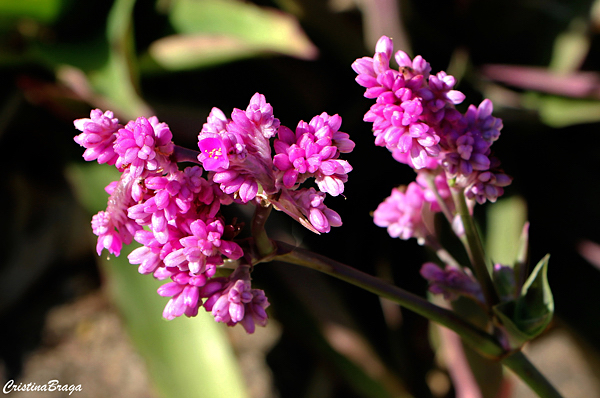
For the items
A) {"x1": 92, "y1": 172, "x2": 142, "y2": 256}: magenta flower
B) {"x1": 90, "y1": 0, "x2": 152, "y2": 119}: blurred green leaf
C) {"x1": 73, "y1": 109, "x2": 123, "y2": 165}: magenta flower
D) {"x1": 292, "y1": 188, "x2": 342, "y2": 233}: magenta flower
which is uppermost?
{"x1": 73, "y1": 109, "x2": 123, "y2": 165}: magenta flower

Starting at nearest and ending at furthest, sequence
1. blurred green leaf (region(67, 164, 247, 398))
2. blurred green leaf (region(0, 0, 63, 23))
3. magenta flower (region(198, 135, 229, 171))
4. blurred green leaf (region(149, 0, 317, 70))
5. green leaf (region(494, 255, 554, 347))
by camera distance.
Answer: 1. magenta flower (region(198, 135, 229, 171))
2. green leaf (region(494, 255, 554, 347))
3. blurred green leaf (region(67, 164, 247, 398))
4. blurred green leaf (region(149, 0, 317, 70))
5. blurred green leaf (region(0, 0, 63, 23))

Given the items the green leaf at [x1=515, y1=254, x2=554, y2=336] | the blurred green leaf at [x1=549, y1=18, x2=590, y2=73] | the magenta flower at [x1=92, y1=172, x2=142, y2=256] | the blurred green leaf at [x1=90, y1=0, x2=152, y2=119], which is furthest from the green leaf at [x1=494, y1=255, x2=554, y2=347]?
the blurred green leaf at [x1=549, y1=18, x2=590, y2=73]

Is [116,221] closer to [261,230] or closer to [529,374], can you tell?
[261,230]

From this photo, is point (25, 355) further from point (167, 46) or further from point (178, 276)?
point (178, 276)

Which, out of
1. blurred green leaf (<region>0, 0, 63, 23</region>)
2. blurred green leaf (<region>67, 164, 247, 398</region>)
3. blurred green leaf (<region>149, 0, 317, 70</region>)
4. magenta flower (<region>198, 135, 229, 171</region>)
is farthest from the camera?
blurred green leaf (<region>0, 0, 63, 23</region>)

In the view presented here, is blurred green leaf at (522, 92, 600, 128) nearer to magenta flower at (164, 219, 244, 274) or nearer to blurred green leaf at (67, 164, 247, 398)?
blurred green leaf at (67, 164, 247, 398)

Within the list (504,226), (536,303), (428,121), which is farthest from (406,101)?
(504,226)
